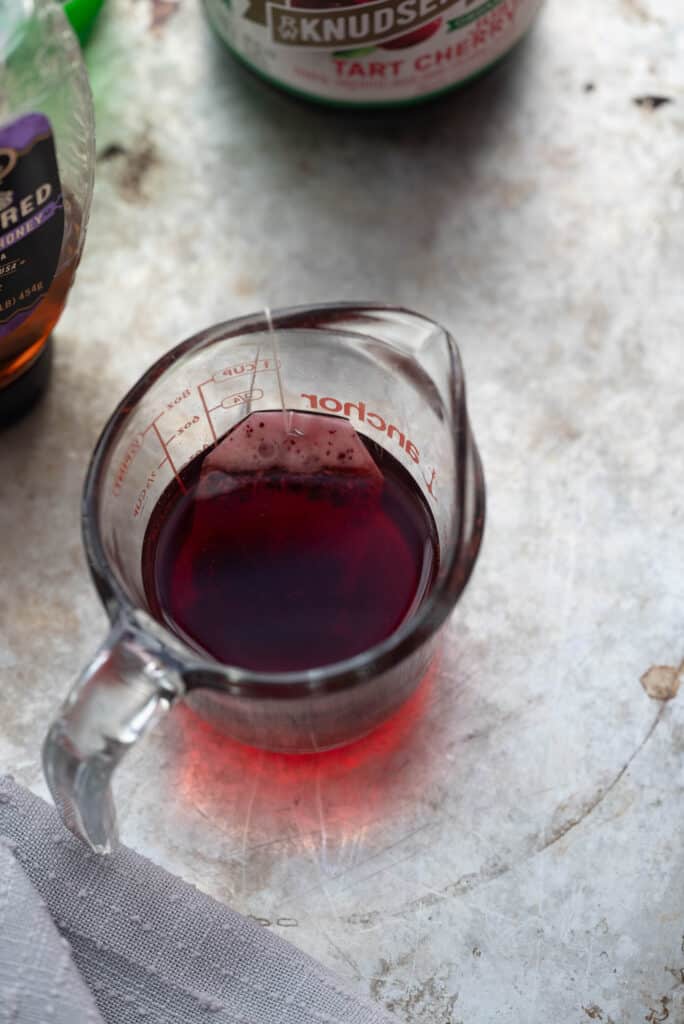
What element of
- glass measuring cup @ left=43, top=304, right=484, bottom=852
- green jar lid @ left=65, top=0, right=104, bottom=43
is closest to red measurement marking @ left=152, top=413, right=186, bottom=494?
glass measuring cup @ left=43, top=304, right=484, bottom=852

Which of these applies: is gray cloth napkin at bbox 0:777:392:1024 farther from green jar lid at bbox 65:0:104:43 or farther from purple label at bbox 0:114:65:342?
green jar lid at bbox 65:0:104:43

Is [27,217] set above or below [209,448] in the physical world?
above

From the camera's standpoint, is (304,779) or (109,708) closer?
(109,708)

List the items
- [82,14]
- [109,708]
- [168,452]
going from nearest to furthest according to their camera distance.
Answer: [109,708] → [168,452] → [82,14]

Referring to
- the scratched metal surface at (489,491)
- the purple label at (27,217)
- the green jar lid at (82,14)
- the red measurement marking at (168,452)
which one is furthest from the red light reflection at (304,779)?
the green jar lid at (82,14)

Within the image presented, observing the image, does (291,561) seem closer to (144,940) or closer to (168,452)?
(168,452)

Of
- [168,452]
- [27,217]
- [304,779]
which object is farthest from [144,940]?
[27,217]
